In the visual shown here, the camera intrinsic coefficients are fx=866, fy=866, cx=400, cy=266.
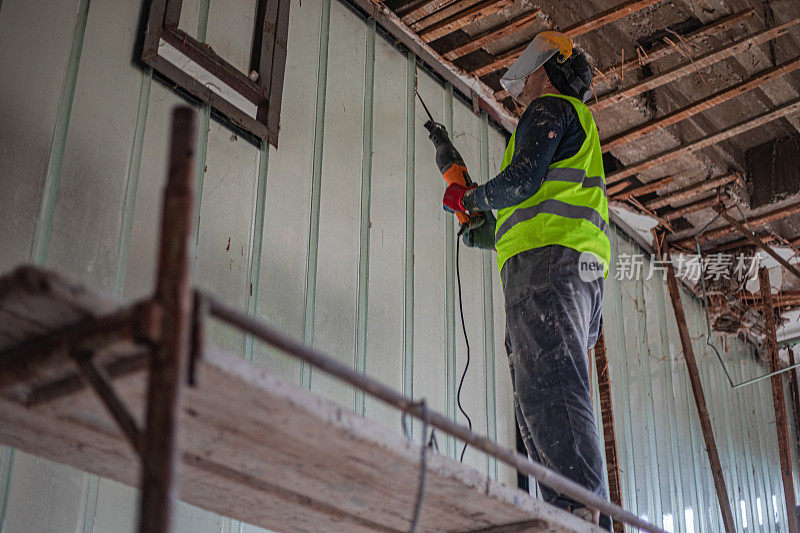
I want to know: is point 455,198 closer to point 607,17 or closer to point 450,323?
point 450,323

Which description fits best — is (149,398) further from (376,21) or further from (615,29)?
(615,29)

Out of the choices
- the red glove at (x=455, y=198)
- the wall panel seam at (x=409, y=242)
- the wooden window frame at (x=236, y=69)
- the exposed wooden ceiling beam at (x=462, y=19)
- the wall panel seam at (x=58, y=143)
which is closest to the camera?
the wall panel seam at (x=58, y=143)

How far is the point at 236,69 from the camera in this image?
12.6ft

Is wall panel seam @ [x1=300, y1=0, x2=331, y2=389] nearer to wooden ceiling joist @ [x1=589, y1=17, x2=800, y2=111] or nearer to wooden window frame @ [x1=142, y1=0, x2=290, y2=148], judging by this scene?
wooden window frame @ [x1=142, y1=0, x2=290, y2=148]

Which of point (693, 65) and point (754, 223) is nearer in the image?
point (693, 65)

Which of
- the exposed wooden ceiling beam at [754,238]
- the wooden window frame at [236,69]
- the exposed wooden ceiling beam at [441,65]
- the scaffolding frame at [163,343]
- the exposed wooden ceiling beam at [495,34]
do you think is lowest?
the scaffolding frame at [163,343]

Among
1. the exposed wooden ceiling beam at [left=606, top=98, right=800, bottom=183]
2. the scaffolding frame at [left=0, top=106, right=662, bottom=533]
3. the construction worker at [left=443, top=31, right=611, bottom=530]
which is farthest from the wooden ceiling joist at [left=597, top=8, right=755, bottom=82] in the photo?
the scaffolding frame at [left=0, top=106, right=662, bottom=533]

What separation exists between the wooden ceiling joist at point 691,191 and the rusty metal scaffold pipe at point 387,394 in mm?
4808

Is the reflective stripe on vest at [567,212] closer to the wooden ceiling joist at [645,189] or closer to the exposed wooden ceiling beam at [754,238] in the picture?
the wooden ceiling joist at [645,189]

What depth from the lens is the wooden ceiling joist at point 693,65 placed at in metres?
5.22

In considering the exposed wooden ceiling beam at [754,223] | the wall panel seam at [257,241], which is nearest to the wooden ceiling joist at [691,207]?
the exposed wooden ceiling beam at [754,223]

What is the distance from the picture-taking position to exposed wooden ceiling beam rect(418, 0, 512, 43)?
16.1 feet

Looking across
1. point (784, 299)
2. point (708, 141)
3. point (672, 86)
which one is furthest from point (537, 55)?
point (784, 299)

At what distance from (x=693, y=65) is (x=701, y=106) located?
448 millimetres
